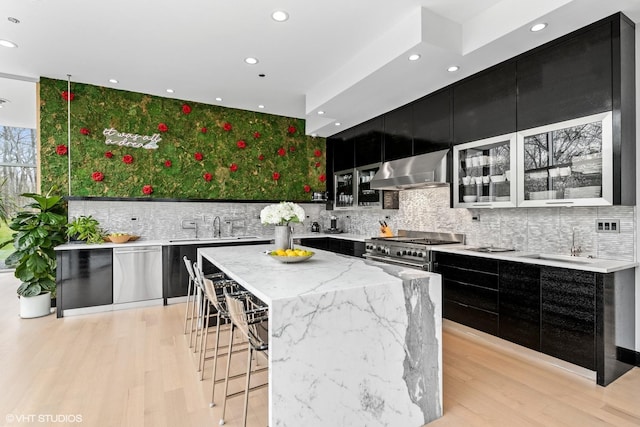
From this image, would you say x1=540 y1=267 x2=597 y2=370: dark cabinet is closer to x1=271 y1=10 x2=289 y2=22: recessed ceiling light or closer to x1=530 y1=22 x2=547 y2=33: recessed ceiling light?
x1=530 y1=22 x2=547 y2=33: recessed ceiling light

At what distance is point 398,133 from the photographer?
4602 mm

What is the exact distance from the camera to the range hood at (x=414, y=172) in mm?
3887

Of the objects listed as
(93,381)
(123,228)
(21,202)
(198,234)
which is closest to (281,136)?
(198,234)

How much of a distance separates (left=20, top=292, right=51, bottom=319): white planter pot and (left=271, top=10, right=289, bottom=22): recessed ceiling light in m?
4.25

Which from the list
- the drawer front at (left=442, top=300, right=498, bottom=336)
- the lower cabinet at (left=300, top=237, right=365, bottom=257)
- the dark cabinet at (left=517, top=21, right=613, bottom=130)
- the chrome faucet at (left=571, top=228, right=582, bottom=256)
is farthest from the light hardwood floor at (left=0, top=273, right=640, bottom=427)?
the dark cabinet at (left=517, top=21, right=613, bottom=130)

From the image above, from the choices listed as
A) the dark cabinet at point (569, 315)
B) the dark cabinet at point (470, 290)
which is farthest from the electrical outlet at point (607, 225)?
the dark cabinet at point (470, 290)

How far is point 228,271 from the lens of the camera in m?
2.31

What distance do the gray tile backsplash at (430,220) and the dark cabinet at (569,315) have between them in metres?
0.59

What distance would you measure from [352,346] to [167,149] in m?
4.59

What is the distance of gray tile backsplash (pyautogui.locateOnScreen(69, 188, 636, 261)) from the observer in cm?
287

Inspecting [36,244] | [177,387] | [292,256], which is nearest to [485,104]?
[292,256]

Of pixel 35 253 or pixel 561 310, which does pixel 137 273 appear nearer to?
pixel 35 253

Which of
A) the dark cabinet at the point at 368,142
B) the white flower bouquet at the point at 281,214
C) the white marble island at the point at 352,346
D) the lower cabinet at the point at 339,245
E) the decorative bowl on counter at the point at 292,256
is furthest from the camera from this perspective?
the lower cabinet at the point at 339,245

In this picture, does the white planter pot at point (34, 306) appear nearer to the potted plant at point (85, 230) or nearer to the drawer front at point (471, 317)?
the potted plant at point (85, 230)
